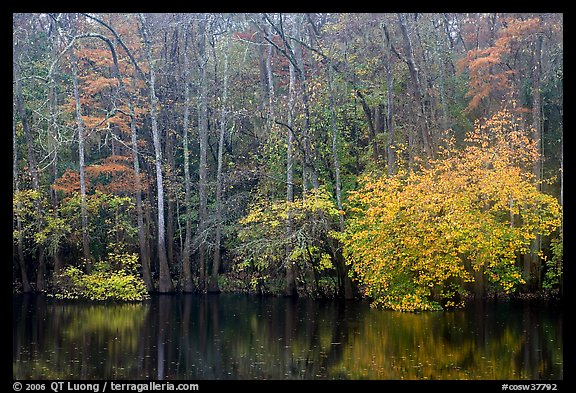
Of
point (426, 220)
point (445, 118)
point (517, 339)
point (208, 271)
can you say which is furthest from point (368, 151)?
point (517, 339)

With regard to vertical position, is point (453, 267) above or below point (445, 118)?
below

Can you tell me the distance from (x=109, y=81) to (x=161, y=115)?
302 centimetres

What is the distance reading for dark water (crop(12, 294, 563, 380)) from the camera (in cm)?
1230

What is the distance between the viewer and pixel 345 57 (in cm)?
2438

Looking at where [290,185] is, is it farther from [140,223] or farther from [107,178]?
[107,178]

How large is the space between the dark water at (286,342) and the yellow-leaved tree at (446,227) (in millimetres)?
903

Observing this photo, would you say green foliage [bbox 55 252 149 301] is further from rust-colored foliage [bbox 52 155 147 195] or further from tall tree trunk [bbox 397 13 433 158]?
tall tree trunk [bbox 397 13 433 158]

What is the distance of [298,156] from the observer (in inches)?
990

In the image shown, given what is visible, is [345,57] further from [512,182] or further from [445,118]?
[512,182]

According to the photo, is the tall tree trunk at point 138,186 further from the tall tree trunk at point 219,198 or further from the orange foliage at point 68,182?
the tall tree trunk at point 219,198

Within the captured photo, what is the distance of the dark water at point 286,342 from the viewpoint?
40.4ft

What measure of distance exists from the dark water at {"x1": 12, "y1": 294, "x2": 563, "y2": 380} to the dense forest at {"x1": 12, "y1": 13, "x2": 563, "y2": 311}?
6.53ft

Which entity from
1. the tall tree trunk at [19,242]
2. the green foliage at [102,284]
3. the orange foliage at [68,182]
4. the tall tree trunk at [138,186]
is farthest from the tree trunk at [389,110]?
the tall tree trunk at [19,242]

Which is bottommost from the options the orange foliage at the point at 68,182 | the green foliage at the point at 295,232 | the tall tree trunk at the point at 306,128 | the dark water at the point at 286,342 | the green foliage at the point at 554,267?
the dark water at the point at 286,342
